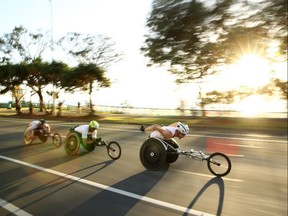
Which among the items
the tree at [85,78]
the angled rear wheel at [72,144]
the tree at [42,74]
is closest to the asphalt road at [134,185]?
the angled rear wheel at [72,144]

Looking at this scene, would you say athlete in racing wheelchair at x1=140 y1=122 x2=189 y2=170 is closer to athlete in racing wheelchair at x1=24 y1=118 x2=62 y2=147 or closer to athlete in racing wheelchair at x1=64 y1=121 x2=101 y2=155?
athlete in racing wheelchair at x1=64 y1=121 x2=101 y2=155

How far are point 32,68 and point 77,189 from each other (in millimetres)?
37472

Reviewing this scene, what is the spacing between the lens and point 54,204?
20.6ft

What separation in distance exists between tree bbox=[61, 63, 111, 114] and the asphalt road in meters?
20.1

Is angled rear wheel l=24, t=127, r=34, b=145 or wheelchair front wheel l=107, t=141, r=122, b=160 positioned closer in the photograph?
wheelchair front wheel l=107, t=141, r=122, b=160

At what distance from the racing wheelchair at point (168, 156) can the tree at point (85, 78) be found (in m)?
22.2

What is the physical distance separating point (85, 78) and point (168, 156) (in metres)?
24.8

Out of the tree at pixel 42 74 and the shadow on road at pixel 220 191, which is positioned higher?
the tree at pixel 42 74

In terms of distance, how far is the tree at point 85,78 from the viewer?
31688 millimetres

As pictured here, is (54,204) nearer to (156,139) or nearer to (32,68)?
(156,139)

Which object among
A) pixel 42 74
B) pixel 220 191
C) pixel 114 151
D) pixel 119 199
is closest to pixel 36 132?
pixel 114 151

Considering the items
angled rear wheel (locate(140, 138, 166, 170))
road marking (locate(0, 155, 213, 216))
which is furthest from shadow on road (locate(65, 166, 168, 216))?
angled rear wheel (locate(140, 138, 166, 170))

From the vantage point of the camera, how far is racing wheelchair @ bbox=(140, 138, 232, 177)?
27.9ft

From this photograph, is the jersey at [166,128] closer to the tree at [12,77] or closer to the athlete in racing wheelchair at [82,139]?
the athlete in racing wheelchair at [82,139]
